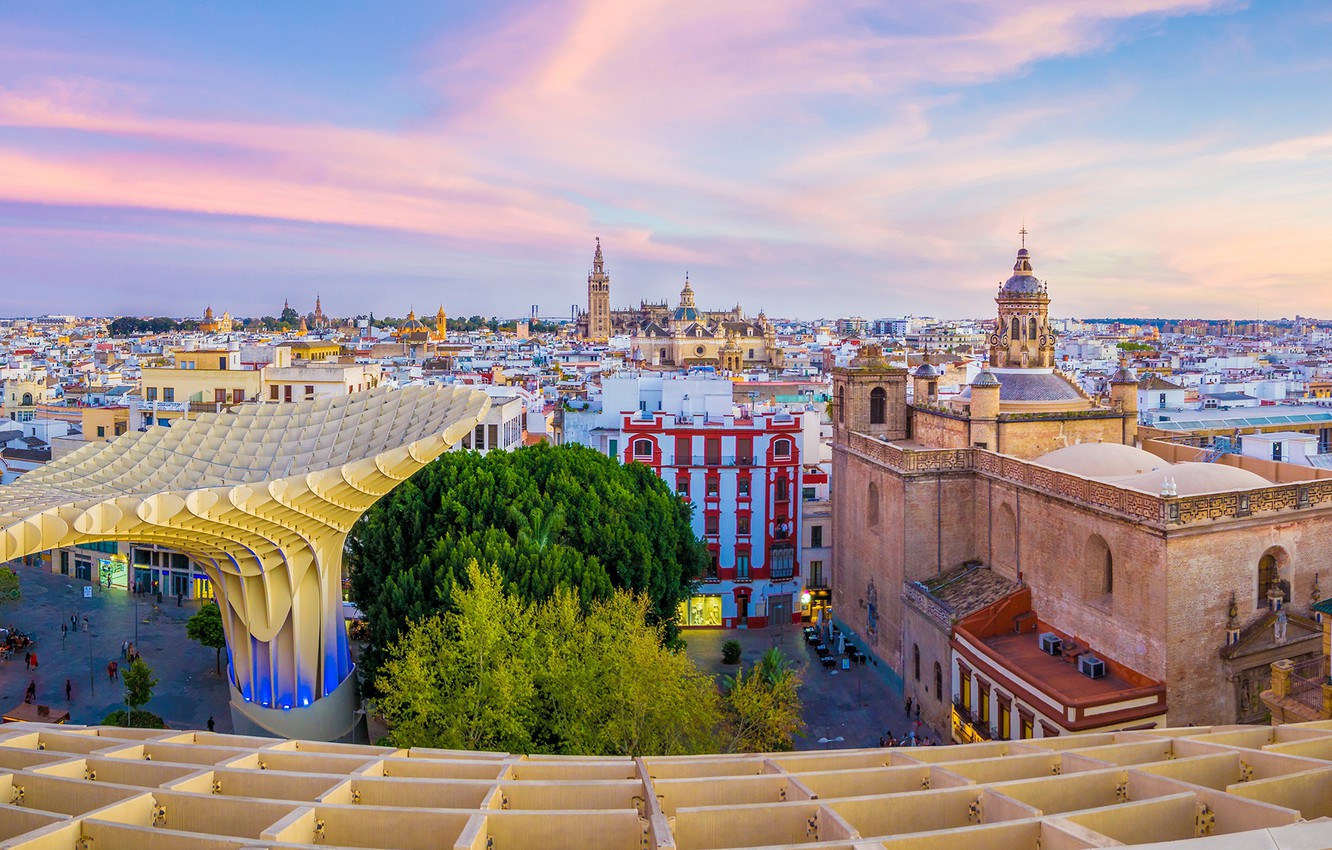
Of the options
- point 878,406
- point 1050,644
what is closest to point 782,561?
point 878,406

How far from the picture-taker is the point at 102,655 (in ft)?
129

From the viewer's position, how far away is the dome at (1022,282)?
41.9 metres

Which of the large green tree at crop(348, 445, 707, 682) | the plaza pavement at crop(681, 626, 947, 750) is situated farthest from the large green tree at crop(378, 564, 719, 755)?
the plaza pavement at crop(681, 626, 947, 750)

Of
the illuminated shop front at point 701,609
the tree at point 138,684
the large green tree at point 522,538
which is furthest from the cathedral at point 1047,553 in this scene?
the tree at point 138,684

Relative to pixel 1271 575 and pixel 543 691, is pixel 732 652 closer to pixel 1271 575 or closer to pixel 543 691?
pixel 543 691

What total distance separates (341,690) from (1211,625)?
81.6ft

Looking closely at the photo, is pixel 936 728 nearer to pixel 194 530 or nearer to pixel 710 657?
pixel 710 657

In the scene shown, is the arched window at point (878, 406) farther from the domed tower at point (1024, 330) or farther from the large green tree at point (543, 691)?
the large green tree at point (543, 691)

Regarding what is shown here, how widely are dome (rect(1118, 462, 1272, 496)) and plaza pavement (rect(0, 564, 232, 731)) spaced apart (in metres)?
29.8

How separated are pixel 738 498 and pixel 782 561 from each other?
356cm

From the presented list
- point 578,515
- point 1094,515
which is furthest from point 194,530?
point 1094,515

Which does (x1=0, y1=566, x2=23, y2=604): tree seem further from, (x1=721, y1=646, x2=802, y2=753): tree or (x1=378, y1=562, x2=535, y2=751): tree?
(x1=721, y1=646, x2=802, y2=753): tree

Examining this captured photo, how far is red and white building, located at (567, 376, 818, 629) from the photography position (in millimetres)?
42656

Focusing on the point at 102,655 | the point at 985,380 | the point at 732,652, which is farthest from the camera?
the point at 102,655
